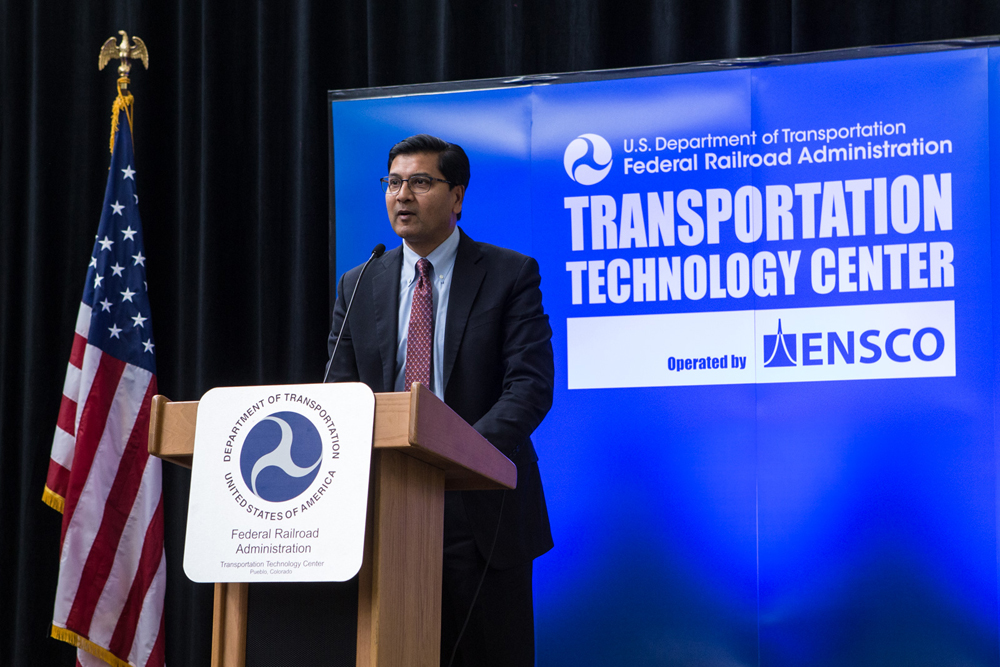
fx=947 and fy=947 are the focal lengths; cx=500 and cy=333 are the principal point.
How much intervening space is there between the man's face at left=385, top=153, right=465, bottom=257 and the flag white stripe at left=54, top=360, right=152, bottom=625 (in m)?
1.65

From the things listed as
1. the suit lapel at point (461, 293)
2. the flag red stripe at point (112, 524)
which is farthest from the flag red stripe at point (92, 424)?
the suit lapel at point (461, 293)

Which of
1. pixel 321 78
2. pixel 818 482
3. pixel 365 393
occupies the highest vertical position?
pixel 321 78

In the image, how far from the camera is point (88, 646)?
342cm

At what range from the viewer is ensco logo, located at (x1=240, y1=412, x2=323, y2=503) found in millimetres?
1375

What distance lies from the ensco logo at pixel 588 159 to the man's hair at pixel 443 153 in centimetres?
81

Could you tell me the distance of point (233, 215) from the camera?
405cm

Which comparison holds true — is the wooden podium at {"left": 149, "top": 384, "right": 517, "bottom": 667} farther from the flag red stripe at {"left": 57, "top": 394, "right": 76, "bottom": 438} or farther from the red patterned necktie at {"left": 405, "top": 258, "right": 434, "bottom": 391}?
the flag red stripe at {"left": 57, "top": 394, "right": 76, "bottom": 438}

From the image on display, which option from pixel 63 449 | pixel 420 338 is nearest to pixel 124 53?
pixel 63 449

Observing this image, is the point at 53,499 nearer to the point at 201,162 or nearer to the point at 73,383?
the point at 73,383

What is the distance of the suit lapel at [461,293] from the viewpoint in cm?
231

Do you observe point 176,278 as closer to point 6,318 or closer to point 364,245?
point 6,318

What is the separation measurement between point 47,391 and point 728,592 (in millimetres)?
2953

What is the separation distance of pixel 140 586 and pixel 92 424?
0.63 m

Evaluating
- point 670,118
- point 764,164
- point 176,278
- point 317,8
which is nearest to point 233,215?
point 176,278
